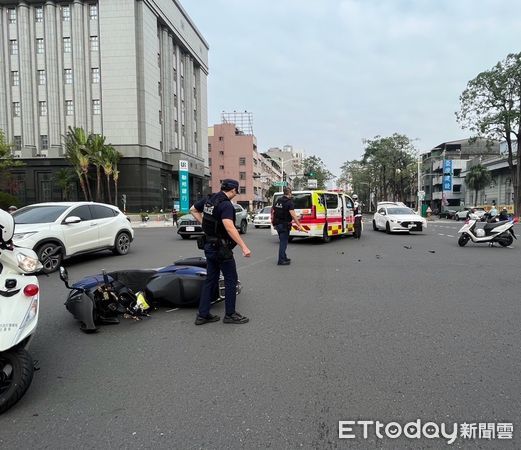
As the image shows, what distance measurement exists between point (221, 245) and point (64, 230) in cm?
615

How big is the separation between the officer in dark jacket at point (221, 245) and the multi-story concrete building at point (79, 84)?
120ft

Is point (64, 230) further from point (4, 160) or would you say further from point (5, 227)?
point (4, 160)

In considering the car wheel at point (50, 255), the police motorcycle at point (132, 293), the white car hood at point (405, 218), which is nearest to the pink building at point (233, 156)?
the white car hood at point (405, 218)

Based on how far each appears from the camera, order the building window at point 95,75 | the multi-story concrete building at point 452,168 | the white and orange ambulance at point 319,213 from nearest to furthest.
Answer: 1. the white and orange ambulance at point 319,213
2. the building window at point 95,75
3. the multi-story concrete building at point 452,168

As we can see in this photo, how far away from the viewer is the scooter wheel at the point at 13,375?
114 inches

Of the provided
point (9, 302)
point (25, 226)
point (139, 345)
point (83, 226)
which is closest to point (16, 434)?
point (9, 302)

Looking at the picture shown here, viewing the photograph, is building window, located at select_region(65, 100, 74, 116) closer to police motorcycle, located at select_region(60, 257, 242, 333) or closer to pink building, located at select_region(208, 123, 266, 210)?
police motorcycle, located at select_region(60, 257, 242, 333)

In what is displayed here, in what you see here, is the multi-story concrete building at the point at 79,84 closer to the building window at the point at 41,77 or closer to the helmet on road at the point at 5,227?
the building window at the point at 41,77

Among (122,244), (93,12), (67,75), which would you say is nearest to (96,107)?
(67,75)

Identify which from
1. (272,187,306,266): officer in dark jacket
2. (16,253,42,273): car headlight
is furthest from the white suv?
(16,253,42,273): car headlight

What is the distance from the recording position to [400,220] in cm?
1931

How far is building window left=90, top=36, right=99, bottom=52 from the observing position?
1561 inches

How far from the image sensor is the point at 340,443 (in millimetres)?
2545

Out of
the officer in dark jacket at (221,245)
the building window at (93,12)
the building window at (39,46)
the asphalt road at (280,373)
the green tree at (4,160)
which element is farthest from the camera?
the building window at (39,46)
